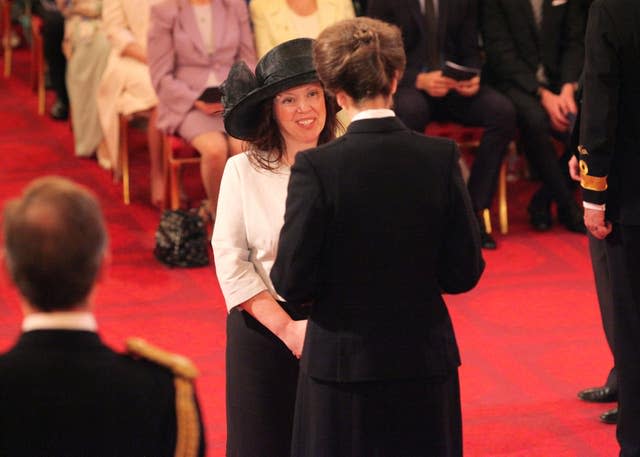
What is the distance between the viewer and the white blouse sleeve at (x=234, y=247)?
325 cm

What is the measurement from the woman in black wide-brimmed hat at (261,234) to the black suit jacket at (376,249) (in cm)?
44

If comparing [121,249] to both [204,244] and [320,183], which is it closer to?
[204,244]

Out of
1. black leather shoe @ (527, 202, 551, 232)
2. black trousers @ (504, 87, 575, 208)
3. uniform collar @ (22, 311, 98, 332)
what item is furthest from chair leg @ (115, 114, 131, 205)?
uniform collar @ (22, 311, 98, 332)

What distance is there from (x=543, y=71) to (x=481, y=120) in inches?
22.1

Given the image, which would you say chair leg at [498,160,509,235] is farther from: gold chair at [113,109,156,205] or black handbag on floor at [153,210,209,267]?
gold chair at [113,109,156,205]

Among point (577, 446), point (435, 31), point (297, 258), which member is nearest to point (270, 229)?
point (297, 258)

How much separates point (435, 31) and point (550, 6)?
698 millimetres

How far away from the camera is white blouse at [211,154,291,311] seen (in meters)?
3.26

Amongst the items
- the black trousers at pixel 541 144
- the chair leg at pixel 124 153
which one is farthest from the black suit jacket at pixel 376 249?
the chair leg at pixel 124 153

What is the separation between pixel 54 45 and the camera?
8.89 meters

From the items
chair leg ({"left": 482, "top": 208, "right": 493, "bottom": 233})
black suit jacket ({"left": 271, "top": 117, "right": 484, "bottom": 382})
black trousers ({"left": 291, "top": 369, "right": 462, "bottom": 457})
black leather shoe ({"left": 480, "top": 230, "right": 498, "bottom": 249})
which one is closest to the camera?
black suit jacket ({"left": 271, "top": 117, "right": 484, "bottom": 382})

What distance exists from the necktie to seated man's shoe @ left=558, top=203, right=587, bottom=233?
3.55 feet

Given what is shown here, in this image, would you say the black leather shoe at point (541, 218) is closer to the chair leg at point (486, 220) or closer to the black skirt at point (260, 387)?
the chair leg at point (486, 220)

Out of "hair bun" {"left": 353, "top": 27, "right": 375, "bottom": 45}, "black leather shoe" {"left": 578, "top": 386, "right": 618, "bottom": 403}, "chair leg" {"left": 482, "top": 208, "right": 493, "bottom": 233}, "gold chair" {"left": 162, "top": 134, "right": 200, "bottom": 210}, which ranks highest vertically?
"hair bun" {"left": 353, "top": 27, "right": 375, "bottom": 45}
